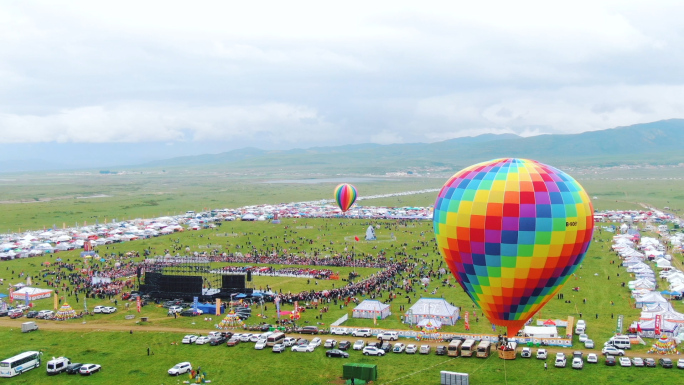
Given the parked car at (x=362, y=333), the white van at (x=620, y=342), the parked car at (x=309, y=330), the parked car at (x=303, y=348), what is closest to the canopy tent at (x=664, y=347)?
the white van at (x=620, y=342)

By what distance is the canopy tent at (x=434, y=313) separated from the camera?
3594cm

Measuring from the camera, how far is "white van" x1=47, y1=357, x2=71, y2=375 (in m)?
28.7

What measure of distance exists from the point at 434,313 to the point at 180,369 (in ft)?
49.7

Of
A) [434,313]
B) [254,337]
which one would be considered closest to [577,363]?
A: [434,313]

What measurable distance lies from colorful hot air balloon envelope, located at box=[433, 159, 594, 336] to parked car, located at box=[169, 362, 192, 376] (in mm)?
13578

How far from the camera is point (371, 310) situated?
37688 mm

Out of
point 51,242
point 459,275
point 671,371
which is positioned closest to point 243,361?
point 459,275

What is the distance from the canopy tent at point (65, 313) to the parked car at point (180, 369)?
565 inches

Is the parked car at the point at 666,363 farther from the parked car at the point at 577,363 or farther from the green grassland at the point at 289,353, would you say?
the parked car at the point at 577,363

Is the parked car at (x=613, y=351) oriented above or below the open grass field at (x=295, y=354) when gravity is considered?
above

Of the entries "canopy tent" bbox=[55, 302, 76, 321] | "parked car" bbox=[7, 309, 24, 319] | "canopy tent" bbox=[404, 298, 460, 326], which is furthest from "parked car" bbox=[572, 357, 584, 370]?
"parked car" bbox=[7, 309, 24, 319]

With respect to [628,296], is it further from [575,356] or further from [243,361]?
[243,361]

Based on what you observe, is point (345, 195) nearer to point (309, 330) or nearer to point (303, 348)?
point (309, 330)

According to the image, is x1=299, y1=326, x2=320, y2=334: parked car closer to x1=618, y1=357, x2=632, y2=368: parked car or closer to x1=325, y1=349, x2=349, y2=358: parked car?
x1=325, y1=349, x2=349, y2=358: parked car
